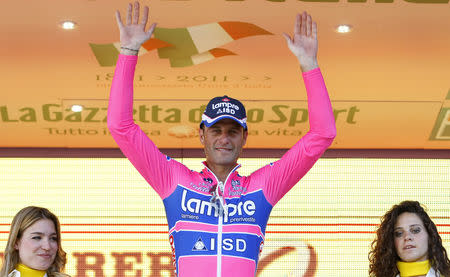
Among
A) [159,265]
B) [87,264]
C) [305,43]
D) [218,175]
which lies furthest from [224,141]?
[87,264]

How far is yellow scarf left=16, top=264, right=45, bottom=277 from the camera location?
3.64 m

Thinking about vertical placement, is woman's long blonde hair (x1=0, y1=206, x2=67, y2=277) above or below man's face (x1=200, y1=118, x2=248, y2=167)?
below

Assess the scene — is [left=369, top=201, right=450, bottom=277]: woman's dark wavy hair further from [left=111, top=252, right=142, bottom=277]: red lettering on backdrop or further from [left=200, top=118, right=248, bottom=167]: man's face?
[left=111, top=252, right=142, bottom=277]: red lettering on backdrop

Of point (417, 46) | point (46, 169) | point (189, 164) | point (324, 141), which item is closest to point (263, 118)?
point (189, 164)

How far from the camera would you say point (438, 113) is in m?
6.77

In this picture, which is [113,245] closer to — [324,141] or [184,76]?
[184,76]

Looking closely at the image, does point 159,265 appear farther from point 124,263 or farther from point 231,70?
point 231,70

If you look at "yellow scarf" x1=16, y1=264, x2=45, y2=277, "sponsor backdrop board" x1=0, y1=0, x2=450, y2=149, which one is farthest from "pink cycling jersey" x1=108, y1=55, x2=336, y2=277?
"sponsor backdrop board" x1=0, y1=0, x2=450, y2=149

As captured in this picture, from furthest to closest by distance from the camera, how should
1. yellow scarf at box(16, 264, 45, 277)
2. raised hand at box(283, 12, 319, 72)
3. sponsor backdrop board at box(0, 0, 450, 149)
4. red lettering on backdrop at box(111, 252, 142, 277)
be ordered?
red lettering on backdrop at box(111, 252, 142, 277) → sponsor backdrop board at box(0, 0, 450, 149) → yellow scarf at box(16, 264, 45, 277) → raised hand at box(283, 12, 319, 72)

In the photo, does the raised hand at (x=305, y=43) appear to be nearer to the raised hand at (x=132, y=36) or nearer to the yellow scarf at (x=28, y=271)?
the raised hand at (x=132, y=36)

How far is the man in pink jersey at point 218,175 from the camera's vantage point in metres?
2.99

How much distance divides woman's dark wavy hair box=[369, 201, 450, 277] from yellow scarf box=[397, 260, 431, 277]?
0.12 ft

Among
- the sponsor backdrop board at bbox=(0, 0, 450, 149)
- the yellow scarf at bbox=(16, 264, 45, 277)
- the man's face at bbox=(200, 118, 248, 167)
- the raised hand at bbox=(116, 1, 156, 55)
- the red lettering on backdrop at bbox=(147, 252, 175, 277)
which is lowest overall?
the yellow scarf at bbox=(16, 264, 45, 277)

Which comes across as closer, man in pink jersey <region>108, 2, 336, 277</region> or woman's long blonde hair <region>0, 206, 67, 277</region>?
man in pink jersey <region>108, 2, 336, 277</region>
